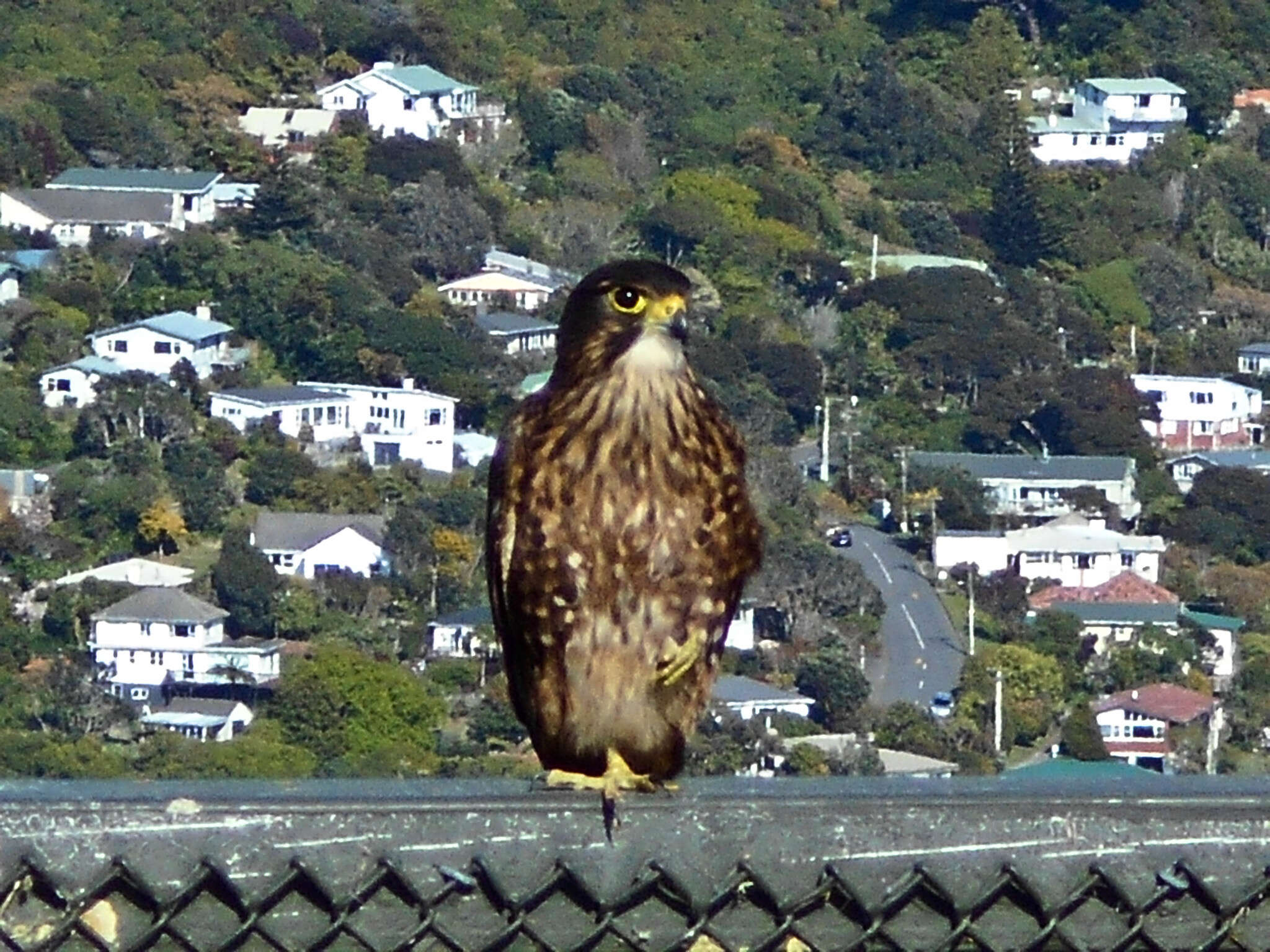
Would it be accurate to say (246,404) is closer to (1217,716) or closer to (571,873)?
(1217,716)

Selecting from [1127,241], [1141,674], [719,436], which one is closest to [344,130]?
[1127,241]

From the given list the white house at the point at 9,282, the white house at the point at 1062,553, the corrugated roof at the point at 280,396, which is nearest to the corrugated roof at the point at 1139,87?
the white house at the point at 1062,553

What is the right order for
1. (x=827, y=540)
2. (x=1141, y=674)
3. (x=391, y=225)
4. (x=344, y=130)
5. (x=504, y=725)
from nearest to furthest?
(x=504, y=725), (x=1141, y=674), (x=827, y=540), (x=391, y=225), (x=344, y=130)

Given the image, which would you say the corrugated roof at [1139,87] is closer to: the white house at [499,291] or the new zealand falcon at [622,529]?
the white house at [499,291]

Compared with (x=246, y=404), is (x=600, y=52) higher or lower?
higher

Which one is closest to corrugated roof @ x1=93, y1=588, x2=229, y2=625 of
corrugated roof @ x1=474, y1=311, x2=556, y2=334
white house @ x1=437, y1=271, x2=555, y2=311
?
corrugated roof @ x1=474, y1=311, x2=556, y2=334

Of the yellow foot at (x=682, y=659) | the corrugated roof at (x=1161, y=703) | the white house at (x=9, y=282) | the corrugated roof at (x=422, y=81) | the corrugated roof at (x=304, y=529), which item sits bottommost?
the corrugated roof at (x=1161, y=703)
